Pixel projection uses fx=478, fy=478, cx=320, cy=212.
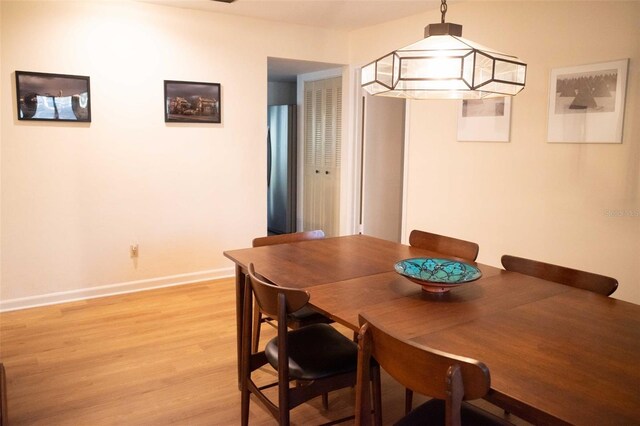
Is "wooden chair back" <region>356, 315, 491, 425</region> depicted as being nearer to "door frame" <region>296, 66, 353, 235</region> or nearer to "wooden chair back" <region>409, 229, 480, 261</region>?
"wooden chair back" <region>409, 229, 480, 261</region>

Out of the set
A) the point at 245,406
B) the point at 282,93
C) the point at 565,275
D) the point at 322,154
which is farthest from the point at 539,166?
the point at 282,93

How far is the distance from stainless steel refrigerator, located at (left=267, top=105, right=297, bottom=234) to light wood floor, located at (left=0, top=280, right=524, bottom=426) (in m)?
2.60

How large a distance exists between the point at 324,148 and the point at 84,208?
281 cm

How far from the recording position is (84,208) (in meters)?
3.99

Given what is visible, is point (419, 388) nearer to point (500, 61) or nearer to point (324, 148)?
point (500, 61)

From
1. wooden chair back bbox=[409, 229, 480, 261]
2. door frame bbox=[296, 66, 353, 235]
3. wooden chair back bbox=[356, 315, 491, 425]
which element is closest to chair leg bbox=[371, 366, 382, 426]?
wooden chair back bbox=[356, 315, 491, 425]

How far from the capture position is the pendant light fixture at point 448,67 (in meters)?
1.76

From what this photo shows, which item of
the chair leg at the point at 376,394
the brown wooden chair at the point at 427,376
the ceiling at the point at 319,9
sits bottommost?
the chair leg at the point at 376,394

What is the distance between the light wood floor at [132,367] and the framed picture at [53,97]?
1533 millimetres

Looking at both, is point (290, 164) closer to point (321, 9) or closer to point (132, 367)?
point (321, 9)

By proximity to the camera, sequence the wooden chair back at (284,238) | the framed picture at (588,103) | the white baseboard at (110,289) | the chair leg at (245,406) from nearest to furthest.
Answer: the chair leg at (245,406), the wooden chair back at (284,238), the framed picture at (588,103), the white baseboard at (110,289)

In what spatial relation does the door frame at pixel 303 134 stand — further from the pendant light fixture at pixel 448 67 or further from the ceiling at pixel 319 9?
the pendant light fixture at pixel 448 67

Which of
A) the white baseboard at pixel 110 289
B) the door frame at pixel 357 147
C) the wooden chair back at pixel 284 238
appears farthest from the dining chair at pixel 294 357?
the door frame at pixel 357 147

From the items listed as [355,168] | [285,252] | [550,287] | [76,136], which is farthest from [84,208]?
[550,287]
